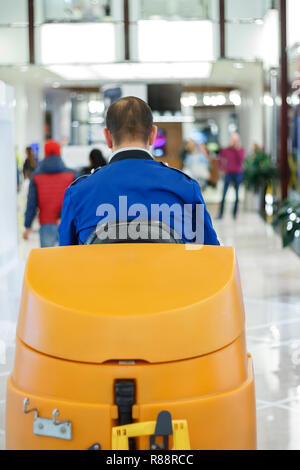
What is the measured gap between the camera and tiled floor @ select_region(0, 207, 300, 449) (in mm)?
4133

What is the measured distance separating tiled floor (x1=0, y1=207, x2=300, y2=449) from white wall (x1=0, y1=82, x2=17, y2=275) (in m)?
0.26

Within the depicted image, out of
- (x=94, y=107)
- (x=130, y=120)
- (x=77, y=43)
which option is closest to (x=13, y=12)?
(x=77, y=43)

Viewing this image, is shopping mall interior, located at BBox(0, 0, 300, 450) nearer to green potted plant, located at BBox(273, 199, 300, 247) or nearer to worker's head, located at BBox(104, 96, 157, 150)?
green potted plant, located at BBox(273, 199, 300, 247)

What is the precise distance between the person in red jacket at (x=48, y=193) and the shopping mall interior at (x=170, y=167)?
91 millimetres

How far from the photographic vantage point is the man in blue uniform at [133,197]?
8.54ft

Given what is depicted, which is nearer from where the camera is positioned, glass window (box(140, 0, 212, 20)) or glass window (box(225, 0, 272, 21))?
glass window (box(225, 0, 272, 21))

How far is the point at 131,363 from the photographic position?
2055mm

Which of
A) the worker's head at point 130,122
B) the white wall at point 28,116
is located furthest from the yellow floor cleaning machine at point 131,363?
the white wall at point 28,116

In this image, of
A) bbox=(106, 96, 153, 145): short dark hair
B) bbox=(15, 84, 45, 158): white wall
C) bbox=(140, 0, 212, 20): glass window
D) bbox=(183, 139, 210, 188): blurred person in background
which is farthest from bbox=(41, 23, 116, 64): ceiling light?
bbox=(106, 96, 153, 145): short dark hair

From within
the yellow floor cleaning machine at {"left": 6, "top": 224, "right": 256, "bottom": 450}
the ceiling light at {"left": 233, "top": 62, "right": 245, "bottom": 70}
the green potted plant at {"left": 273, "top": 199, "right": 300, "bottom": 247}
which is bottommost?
the green potted plant at {"left": 273, "top": 199, "right": 300, "bottom": 247}

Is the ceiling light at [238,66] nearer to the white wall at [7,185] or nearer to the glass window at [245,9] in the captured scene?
the glass window at [245,9]

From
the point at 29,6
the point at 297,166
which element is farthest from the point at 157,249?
the point at 29,6

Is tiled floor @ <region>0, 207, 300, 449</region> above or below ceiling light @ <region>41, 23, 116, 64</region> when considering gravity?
below

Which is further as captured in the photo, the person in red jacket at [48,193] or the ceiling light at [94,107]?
the ceiling light at [94,107]
